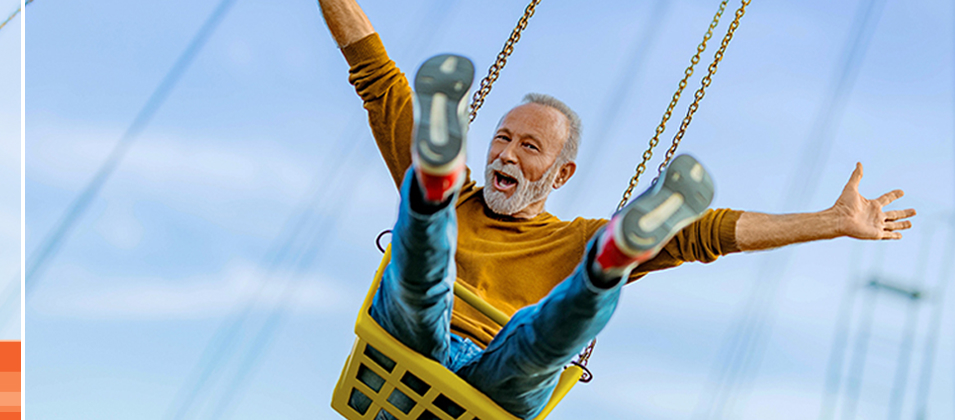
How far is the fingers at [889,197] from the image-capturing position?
1.85 meters

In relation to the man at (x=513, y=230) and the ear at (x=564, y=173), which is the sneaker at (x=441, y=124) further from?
the ear at (x=564, y=173)

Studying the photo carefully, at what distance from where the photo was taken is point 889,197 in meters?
1.88

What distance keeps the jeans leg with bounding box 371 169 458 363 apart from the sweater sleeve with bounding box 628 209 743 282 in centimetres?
61

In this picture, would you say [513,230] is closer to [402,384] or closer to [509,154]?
[509,154]

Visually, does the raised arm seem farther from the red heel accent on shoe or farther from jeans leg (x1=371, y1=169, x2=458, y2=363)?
the red heel accent on shoe

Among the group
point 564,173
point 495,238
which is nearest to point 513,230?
point 495,238

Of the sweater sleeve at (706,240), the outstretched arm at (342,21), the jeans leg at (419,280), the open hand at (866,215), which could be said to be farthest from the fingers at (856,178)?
the outstretched arm at (342,21)

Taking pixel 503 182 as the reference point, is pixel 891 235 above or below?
above

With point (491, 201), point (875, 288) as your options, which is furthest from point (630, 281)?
point (875, 288)

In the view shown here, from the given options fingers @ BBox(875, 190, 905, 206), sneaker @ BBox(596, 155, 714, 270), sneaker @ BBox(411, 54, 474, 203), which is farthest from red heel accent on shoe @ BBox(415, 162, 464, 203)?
fingers @ BBox(875, 190, 905, 206)

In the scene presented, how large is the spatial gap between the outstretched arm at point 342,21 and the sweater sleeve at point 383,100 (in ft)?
0.06

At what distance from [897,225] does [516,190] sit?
2.91 feet

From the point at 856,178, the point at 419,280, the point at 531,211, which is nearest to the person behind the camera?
the point at 419,280

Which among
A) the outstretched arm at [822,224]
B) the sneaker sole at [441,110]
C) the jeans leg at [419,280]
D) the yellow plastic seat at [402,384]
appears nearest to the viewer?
the sneaker sole at [441,110]
